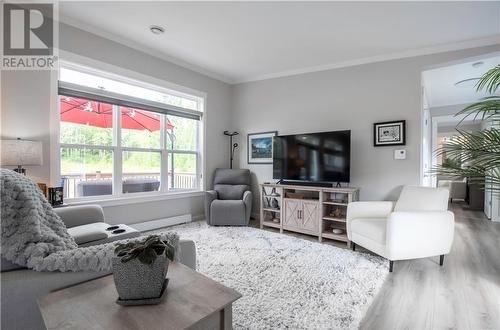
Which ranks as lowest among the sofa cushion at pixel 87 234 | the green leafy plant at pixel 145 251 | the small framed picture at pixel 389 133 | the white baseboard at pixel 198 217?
the white baseboard at pixel 198 217

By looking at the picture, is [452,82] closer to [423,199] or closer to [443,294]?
[423,199]

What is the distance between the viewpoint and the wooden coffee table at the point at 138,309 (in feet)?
2.56

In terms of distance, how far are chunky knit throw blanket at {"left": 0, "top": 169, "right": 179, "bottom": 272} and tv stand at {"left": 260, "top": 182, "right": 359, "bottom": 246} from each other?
109 inches

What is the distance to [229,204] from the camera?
153 inches

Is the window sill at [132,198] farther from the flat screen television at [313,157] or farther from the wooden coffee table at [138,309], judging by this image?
the wooden coffee table at [138,309]

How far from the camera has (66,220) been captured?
223 cm

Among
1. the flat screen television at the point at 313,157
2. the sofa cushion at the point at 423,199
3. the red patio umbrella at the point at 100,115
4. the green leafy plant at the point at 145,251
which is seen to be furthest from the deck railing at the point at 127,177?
the sofa cushion at the point at 423,199

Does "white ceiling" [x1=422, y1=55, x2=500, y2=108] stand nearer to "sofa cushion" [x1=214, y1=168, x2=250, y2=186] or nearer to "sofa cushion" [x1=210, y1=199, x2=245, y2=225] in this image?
"sofa cushion" [x1=214, y1=168, x2=250, y2=186]

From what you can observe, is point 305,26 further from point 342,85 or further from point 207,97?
point 207,97

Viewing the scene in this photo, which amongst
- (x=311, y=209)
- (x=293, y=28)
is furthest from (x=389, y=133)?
(x=293, y=28)

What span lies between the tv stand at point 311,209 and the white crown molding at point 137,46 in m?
2.24

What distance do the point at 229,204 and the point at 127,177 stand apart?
5.11ft

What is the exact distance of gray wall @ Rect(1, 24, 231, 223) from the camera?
8.09 ft

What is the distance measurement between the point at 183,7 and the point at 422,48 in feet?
9.91
